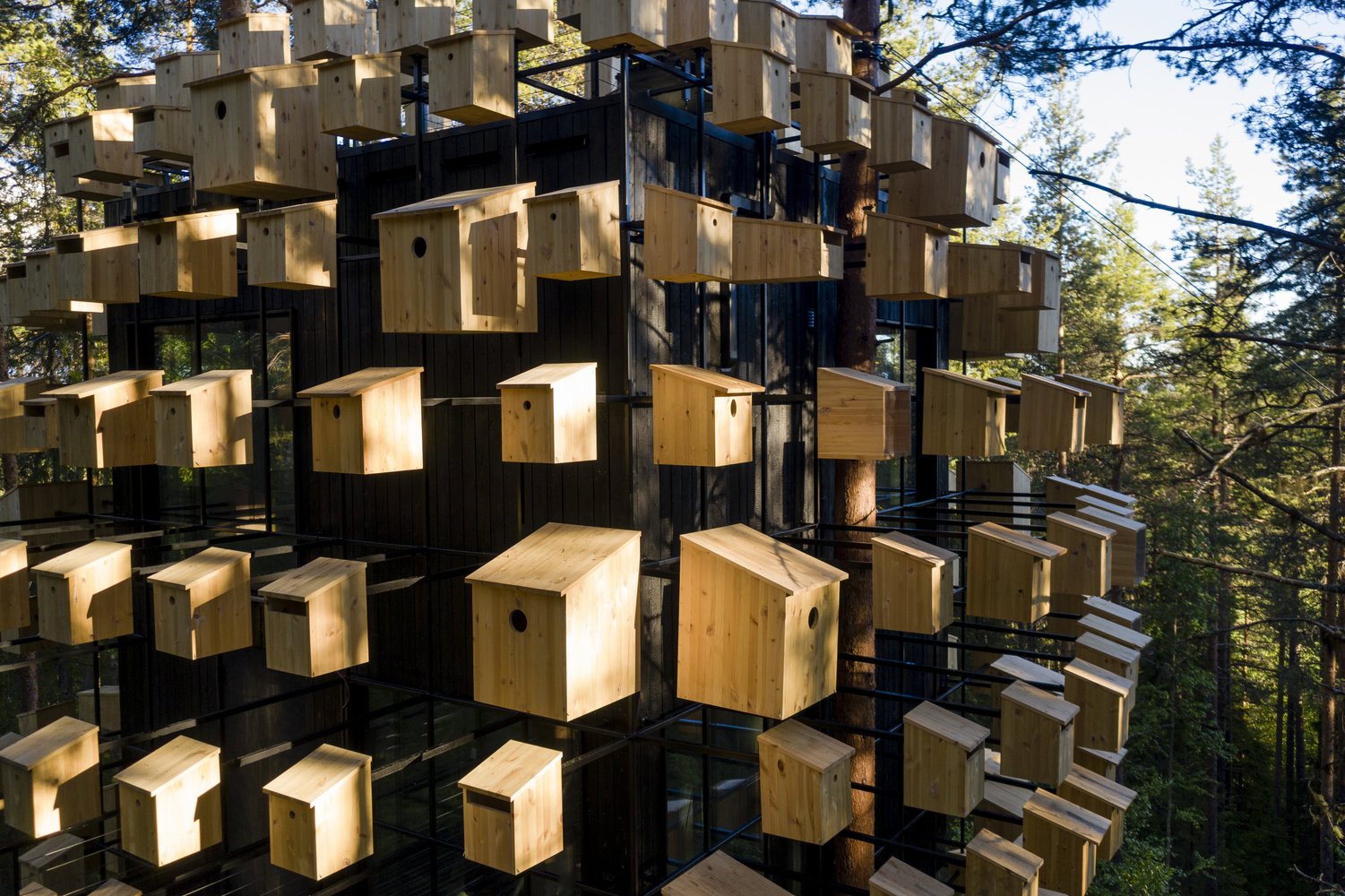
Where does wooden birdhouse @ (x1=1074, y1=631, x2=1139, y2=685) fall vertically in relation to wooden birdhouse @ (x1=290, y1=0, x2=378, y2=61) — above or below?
below

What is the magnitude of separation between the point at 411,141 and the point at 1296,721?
27.2 meters

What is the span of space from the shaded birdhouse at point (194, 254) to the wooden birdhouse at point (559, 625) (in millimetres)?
2557

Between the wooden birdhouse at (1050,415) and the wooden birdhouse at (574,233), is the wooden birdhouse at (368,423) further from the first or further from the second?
the wooden birdhouse at (1050,415)

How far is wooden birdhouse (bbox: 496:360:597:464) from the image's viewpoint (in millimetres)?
4121

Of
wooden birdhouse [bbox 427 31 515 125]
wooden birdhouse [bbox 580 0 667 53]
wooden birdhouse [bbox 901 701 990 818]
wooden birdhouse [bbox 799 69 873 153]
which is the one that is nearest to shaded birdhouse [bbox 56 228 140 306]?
wooden birdhouse [bbox 427 31 515 125]

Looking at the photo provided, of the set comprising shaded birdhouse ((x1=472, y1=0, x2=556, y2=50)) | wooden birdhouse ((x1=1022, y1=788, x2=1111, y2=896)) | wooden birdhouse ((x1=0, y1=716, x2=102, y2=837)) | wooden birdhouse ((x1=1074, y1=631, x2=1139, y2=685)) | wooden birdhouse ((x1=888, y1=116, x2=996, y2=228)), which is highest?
shaded birdhouse ((x1=472, y1=0, x2=556, y2=50))

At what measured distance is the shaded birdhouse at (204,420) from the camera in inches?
183

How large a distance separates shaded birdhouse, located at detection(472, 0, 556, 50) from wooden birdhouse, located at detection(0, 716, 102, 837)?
175 inches

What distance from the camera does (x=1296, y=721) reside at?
2345 cm

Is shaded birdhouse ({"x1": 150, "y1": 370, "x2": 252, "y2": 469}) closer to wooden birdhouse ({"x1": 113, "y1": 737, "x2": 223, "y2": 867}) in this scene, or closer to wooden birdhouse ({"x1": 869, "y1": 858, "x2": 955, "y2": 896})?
wooden birdhouse ({"x1": 113, "y1": 737, "x2": 223, "y2": 867})

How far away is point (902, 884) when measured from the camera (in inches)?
167

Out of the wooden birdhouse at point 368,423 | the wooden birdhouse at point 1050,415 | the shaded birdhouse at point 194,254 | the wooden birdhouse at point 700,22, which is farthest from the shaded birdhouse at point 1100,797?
the shaded birdhouse at point 194,254

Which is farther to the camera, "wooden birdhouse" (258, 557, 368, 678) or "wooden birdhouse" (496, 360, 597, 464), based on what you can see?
"wooden birdhouse" (258, 557, 368, 678)

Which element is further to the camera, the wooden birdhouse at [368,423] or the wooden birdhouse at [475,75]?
the wooden birdhouse at [475,75]
